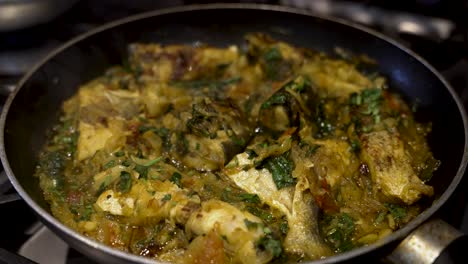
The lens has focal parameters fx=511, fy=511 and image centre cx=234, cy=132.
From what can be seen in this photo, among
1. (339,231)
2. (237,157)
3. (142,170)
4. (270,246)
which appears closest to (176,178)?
(142,170)

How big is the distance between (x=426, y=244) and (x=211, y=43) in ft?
6.37

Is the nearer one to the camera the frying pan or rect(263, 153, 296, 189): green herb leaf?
the frying pan

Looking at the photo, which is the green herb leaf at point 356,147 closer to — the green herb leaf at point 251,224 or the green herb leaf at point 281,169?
the green herb leaf at point 281,169

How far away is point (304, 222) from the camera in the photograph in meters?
2.00

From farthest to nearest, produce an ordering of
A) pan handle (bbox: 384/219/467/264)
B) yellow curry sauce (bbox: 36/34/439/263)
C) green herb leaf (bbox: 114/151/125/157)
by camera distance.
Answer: green herb leaf (bbox: 114/151/125/157)
yellow curry sauce (bbox: 36/34/439/263)
pan handle (bbox: 384/219/467/264)

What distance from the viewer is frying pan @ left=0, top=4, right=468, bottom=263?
1.87m

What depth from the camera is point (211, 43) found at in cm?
324

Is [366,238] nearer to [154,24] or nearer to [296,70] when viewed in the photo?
[296,70]

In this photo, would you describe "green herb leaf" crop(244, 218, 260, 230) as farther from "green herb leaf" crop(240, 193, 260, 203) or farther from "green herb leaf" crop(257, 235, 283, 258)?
"green herb leaf" crop(240, 193, 260, 203)

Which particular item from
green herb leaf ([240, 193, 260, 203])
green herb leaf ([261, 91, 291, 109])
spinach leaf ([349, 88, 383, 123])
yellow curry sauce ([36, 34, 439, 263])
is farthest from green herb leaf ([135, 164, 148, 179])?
spinach leaf ([349, 88, 383, 123])

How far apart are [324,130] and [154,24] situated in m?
1.28

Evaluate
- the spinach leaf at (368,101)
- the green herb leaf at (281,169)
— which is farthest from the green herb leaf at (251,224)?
the spinach leaf at (368,101)

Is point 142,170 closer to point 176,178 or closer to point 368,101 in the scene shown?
point 176,178

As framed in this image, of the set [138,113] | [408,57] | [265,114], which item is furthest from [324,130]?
[138,113]
